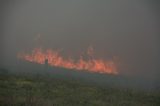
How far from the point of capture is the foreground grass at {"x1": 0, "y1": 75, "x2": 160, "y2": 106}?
2333 centimetres

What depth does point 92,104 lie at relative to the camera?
24.2m

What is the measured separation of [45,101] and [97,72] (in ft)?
62.3

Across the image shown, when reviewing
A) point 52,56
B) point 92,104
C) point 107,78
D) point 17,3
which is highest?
point 17,3

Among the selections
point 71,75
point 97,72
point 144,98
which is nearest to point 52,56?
point 71,75

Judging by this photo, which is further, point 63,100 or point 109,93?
point 109,93

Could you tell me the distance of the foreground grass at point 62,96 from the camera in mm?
23328

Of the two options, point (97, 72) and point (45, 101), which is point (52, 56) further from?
point (45, 101)

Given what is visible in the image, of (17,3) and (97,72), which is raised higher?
(17,3)

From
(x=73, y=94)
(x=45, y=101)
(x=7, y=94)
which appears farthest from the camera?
(x=73, y=94)

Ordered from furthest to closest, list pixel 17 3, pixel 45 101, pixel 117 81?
pixel 17 3 < pixel 117 81 < pixel 45 101

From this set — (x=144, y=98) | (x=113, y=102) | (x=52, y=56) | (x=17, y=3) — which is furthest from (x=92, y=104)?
(x=17, y=3)

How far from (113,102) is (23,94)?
746 centimetres

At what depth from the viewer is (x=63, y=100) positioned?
2448 centimetres

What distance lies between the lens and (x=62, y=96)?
26.3 m
